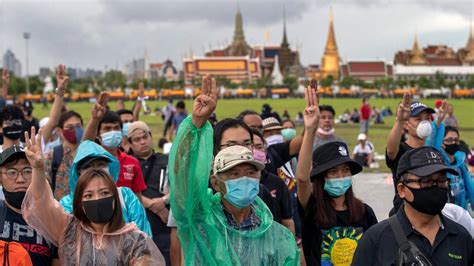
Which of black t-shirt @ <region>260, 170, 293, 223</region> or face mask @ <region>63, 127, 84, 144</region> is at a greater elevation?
face mask @ <region>63, 127, 84, 144</region>

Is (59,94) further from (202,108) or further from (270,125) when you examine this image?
(202,108)

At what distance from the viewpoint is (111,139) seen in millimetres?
5688

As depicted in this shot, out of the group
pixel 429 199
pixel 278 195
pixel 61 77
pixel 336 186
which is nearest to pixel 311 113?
pixel 336 186

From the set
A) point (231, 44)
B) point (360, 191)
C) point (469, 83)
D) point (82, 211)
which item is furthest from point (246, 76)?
point (82, 211)

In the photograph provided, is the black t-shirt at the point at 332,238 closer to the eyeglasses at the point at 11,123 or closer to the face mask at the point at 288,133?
the eyeglasses at the point at 11,123

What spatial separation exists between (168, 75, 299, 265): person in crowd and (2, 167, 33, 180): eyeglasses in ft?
3.08

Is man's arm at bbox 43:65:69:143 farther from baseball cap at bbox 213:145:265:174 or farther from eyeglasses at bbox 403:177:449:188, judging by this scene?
eyeglasses at bbox 403:177:449:188

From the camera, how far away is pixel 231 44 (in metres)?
139

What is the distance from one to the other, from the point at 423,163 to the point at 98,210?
1.53 m

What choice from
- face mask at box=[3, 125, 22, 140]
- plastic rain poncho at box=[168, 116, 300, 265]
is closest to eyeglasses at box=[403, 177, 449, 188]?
plastic rain poncho at box=[168, 116, 300, 265]

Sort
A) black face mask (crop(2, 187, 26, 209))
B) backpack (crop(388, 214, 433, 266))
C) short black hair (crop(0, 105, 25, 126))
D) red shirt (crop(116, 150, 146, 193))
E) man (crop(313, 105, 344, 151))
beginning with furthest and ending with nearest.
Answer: man (crop(313, 105, 344, 151)) < short black hair (crop(0, 105, 25, 126)) < red shirt (crop(116, 150, 146, 193)) < black face mask (crop(2, 187, 26, 209)) < backpack (crop(388, 214, 433, 266))

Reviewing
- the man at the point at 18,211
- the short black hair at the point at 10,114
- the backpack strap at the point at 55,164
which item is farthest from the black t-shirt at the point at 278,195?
the short black hair at the point at 10,114

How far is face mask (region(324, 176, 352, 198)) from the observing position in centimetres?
411

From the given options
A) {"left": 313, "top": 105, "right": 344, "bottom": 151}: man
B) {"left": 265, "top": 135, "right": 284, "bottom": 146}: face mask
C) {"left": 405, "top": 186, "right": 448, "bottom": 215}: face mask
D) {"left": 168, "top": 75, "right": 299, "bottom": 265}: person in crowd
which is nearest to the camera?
{"left": 405, "top": 186, "right": 448, "bottom": 215}: face mask
